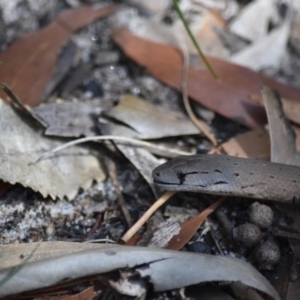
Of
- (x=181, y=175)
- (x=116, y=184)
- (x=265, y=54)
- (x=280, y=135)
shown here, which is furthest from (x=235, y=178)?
(x=265, y=54)

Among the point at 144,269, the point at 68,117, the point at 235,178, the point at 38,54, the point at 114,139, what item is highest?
the point at 38,54

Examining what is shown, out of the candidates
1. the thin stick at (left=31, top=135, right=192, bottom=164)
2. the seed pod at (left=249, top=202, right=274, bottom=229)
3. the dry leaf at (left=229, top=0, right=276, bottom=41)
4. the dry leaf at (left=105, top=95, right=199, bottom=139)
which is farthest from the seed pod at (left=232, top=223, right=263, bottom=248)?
the dry leaf at (left=229, top=0, right=276, bottom=41)

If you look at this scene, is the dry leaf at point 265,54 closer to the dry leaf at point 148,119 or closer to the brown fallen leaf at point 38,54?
the dry leaf at point 148,119

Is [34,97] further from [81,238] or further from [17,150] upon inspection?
[81,238]

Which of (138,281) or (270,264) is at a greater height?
(138,281)

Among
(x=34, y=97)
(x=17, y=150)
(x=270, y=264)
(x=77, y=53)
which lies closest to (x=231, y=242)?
(x=270, y=264)

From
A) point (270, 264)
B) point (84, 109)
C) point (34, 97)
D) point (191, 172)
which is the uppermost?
point (34, 97)

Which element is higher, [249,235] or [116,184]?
[116,184]

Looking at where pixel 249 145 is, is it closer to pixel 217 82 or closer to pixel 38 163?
pixel 217 82
